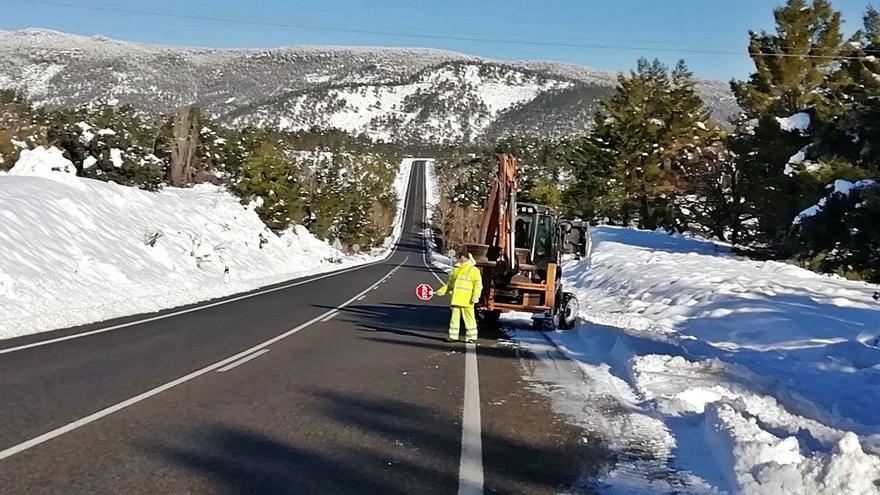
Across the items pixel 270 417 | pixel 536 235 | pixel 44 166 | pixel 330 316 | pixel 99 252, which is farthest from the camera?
pixel 44 166

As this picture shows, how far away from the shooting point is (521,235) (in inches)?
719

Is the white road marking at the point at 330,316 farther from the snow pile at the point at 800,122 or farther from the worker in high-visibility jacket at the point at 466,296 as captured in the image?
the snow pile at the point at 800,122

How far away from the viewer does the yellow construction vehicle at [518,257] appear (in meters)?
16.5

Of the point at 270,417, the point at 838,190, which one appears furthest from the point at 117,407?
the point at 838,190

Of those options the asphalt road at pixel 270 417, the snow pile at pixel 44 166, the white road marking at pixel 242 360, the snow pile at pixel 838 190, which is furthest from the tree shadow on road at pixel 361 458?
the snow pile at pixel 44 166

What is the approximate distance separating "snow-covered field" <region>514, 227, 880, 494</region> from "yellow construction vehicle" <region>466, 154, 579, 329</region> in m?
0.76

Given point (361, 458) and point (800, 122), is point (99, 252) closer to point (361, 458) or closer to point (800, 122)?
point (361, 458)

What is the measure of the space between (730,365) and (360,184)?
127 m

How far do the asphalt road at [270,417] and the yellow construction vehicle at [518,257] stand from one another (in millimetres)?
1963

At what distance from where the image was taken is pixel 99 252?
2516 centimetres

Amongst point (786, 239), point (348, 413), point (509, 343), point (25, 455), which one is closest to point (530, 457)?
point (348, 413)

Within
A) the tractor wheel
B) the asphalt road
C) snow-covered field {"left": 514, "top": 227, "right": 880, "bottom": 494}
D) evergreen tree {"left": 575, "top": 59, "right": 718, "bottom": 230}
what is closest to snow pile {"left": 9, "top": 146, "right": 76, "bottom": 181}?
the asphalt road

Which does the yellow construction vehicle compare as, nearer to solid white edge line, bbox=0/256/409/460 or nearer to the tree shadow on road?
solid white edge line, bbox=0/256/409/460

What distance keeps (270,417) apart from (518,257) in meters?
10.3
